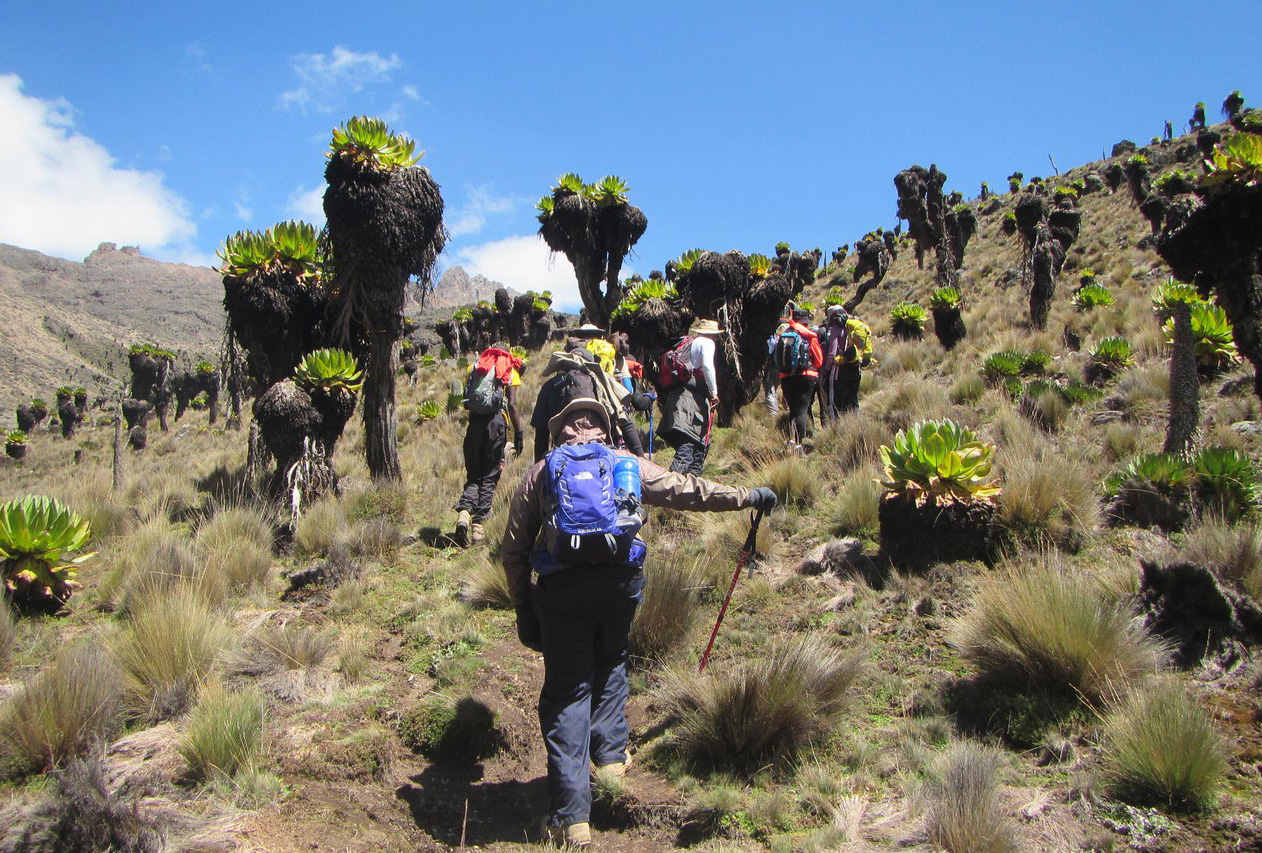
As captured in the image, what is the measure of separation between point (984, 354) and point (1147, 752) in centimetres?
1183

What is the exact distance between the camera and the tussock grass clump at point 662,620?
4.97m

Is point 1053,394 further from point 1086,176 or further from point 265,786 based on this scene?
point 1086,176

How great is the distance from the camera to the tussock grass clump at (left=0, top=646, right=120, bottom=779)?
139 inches

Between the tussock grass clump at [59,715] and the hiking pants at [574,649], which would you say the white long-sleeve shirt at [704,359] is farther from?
the tussock grass clump at [59,715]

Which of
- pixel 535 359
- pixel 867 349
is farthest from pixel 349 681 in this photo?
pixel 535 359

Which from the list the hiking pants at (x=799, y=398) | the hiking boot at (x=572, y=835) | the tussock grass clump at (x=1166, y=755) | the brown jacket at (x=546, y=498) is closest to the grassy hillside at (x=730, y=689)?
the tussock grass clump at (x=1166, y=755)

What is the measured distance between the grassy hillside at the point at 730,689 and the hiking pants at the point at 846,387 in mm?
3236

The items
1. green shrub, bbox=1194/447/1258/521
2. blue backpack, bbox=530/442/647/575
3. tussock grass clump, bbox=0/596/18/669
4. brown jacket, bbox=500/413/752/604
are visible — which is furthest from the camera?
green shrub, bbox=1194/447/1258/521

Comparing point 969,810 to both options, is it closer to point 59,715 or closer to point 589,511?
point 589,511

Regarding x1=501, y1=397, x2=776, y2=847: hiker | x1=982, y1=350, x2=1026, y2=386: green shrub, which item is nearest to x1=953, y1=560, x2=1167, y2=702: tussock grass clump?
x1=501, y1=397, x2=776, y2=847: hiker

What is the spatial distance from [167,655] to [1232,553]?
603 cm

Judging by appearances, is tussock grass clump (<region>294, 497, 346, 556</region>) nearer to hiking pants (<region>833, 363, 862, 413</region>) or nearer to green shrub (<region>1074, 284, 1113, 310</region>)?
hiking pants (<region>833, 363, 862, 413</region>)

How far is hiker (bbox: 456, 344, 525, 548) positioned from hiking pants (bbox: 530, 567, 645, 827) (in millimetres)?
4226

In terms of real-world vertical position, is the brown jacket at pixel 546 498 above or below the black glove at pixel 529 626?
above
